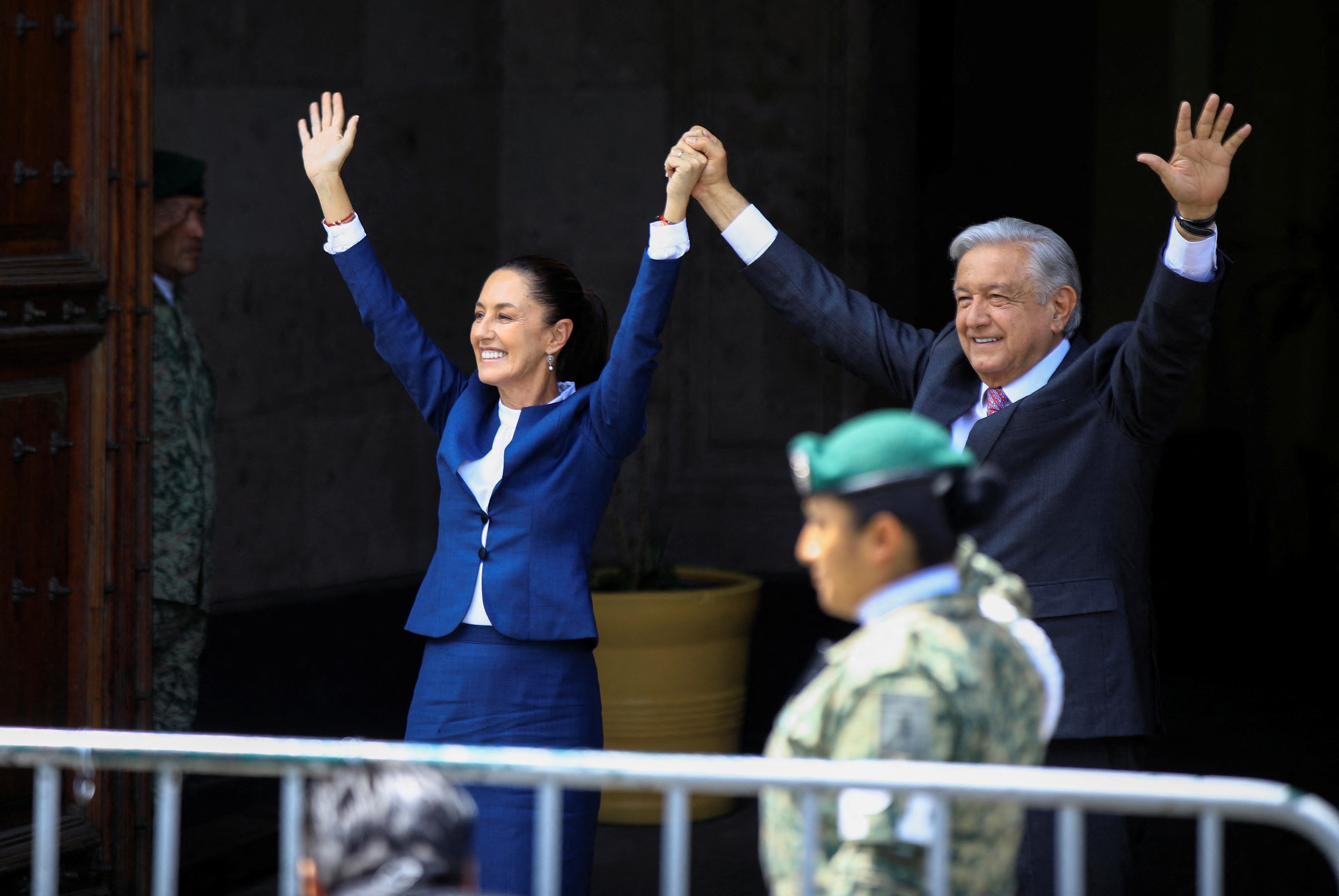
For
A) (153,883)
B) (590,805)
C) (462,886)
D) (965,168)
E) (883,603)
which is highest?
(965,168)

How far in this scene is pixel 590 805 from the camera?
3.69 m

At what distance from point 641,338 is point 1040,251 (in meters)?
0.80

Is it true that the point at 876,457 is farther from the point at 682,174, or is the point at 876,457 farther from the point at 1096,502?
the point at 682,174

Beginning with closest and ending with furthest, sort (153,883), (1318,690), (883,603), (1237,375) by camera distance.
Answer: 1. (883,603)
2. (153,883)
3. (1318,690)
4. (1237,375)

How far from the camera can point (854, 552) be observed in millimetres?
2131

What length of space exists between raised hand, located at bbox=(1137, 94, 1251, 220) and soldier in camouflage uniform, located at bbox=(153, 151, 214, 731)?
263 cm

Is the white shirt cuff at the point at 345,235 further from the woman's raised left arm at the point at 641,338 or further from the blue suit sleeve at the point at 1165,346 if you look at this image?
the blue suit sleeve at the point at 1165,346

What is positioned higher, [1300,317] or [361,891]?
[1300,317]

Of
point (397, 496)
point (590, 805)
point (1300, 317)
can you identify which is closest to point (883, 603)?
point (590, 805)

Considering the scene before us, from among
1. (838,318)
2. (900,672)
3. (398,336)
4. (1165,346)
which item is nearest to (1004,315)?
(1165,346)

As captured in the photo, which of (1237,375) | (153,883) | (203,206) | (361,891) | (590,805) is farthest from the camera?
(1237,375)

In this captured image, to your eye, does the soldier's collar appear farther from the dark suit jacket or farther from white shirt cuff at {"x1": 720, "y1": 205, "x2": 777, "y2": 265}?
white shirt cuff at {"x1": 720, "y1": 205, "x2": 777, "y2": 265}

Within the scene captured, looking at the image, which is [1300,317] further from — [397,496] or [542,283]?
[542,283]

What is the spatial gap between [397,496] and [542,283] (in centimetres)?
385
